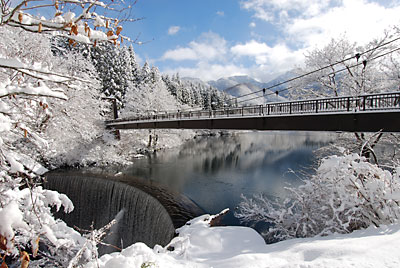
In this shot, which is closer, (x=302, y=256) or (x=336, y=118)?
(x=302, y=256)

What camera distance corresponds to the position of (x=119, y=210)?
13102 millimetres

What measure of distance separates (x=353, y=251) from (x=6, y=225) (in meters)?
4.63

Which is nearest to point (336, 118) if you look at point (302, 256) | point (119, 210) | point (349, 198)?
point (349, 198)

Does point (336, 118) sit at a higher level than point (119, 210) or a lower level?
higher

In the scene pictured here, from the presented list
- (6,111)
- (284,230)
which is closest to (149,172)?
(284,230)

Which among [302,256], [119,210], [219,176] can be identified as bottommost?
[119,210]

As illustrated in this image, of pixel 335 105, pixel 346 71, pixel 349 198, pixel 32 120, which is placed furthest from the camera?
pixel 346 71

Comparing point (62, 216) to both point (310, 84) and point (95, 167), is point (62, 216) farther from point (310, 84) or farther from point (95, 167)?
point (310, 84)

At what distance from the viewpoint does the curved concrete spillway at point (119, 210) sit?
1088 centimetres

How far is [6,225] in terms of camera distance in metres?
1.38

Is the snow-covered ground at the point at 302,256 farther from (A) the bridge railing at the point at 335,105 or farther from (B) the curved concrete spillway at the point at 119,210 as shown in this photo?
(A) the bridge railing at the point at 335,105

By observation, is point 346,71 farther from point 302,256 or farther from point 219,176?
point 302,256

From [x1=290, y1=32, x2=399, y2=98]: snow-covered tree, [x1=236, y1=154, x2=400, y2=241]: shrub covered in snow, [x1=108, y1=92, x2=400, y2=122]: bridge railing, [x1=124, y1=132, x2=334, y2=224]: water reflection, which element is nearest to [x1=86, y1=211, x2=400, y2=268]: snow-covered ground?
[x1=236, y1=154, x2=400, y2=241]: shrub covered in snow

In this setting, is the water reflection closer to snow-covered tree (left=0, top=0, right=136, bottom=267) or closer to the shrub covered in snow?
the shrub covered in snow
